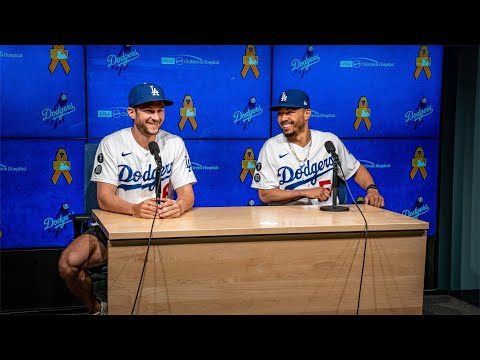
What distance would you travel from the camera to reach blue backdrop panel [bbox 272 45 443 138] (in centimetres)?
429

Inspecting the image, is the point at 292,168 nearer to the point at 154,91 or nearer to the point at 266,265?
the point at 154,91

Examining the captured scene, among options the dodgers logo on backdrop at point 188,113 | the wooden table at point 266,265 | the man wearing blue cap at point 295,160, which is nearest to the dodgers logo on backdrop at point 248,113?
the dodgers logo on backdrop at point 188,113

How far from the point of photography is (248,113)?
4.25 meters

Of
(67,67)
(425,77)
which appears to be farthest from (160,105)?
(425,77)

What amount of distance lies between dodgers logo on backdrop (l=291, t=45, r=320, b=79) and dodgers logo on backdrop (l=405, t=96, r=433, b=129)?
0.85 metres

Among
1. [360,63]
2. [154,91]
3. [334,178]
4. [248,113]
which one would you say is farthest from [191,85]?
[334,178]

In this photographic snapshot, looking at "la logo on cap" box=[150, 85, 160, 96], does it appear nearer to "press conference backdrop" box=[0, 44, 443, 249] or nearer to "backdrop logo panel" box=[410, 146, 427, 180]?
"press conference backdrop" box=[0, 44, 443, 249]

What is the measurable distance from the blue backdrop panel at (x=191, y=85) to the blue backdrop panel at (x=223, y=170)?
0.25ft

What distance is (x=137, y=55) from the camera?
4.10 metres

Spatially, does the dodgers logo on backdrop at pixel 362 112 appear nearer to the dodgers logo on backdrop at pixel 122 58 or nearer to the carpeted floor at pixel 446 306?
the carpeted floor at pixel 446 306

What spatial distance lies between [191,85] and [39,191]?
1343 mm
